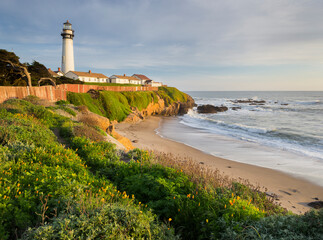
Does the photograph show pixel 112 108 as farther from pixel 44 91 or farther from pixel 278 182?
pixel 278 182

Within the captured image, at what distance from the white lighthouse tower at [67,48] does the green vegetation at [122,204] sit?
164 ft

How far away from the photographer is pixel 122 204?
376 centimetres

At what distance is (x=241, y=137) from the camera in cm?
1888

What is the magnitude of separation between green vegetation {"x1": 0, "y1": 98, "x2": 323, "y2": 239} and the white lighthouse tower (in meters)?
50.0

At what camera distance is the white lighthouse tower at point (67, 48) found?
158 feet

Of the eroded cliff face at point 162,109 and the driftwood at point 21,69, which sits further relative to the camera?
the eroded cliff face at point 162,109

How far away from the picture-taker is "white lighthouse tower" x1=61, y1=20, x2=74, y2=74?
158 feet

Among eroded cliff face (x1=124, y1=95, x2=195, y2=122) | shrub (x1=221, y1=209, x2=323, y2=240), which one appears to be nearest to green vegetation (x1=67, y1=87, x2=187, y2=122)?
eroded cliff face (x1=124, y1=95, x2=195, y2=122)

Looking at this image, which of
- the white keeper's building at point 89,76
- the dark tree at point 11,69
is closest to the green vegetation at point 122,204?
the dark tree at point 11,69

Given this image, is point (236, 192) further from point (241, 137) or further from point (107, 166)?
point (241, 137)

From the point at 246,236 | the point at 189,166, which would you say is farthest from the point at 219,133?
the point at 246,236

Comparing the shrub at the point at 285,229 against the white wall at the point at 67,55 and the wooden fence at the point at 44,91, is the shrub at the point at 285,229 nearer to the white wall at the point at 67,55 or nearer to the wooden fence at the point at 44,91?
the wooden fence at the point at 44,91

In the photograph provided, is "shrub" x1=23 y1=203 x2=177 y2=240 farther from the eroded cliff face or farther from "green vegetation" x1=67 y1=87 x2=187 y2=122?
the eroded cliff face

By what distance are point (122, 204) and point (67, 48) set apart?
5450 centimetres
